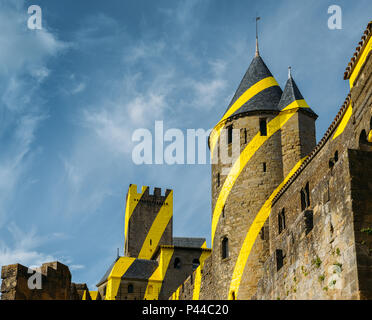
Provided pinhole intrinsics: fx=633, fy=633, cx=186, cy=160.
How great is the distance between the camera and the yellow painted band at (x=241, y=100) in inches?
1145

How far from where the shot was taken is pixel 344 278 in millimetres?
11445

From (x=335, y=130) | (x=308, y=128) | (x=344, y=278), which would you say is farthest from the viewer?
(x=308, y=128)

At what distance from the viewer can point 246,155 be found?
90.2 ft

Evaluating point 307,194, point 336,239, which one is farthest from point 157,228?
point 336,239

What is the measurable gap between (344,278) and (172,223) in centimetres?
5610

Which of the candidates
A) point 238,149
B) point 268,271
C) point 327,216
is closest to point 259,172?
point 238,149

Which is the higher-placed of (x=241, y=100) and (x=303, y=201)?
(x=241, y=100)

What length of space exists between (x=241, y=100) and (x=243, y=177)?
4.07 meters

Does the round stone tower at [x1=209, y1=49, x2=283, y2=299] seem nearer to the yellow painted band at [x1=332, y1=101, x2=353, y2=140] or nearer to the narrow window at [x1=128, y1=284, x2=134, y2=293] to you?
the yellow painted band at [x1=332, y1=101, x2=353, y2=140]

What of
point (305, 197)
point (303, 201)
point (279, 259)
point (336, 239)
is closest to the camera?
point (336, 239)

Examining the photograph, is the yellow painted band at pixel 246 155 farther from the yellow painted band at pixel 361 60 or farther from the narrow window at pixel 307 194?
the yellow painted band at pixel 361 60

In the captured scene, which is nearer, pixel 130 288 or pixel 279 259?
pixel 279 259

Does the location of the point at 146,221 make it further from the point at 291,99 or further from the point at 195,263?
the point at 291,99
